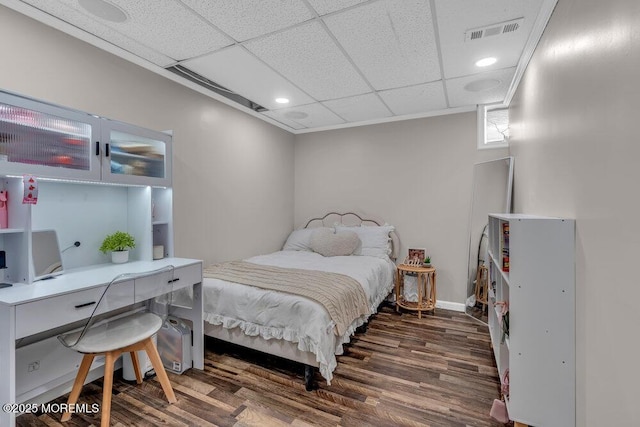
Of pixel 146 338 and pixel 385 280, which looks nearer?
pixel 146 338

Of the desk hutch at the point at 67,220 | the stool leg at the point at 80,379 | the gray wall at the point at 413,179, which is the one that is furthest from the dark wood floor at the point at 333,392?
the gray wall at the point at 413,179

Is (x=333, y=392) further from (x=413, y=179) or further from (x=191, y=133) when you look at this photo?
(x=413, y=179)

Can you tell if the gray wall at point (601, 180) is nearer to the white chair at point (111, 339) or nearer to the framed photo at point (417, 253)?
the framed photo at point (417, 253)

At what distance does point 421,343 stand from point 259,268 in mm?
1742

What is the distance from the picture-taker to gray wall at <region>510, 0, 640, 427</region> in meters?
1.02

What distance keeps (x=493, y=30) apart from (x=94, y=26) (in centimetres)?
278

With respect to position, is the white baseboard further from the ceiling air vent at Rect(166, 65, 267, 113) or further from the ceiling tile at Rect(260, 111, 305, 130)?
the ceiling air vent at Rect(166, 65, 267, 113)

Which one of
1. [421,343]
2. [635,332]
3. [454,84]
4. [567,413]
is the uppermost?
[454,84]

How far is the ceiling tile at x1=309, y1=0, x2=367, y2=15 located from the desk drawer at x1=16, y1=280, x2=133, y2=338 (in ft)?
6.78

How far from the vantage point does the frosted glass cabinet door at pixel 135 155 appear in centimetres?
207

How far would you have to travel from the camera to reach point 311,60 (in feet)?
8.17

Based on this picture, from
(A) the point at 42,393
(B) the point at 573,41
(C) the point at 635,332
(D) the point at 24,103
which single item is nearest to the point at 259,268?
(A) the point at 42,393

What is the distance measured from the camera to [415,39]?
218 cm

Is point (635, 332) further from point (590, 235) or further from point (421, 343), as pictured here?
point (421, 343)
